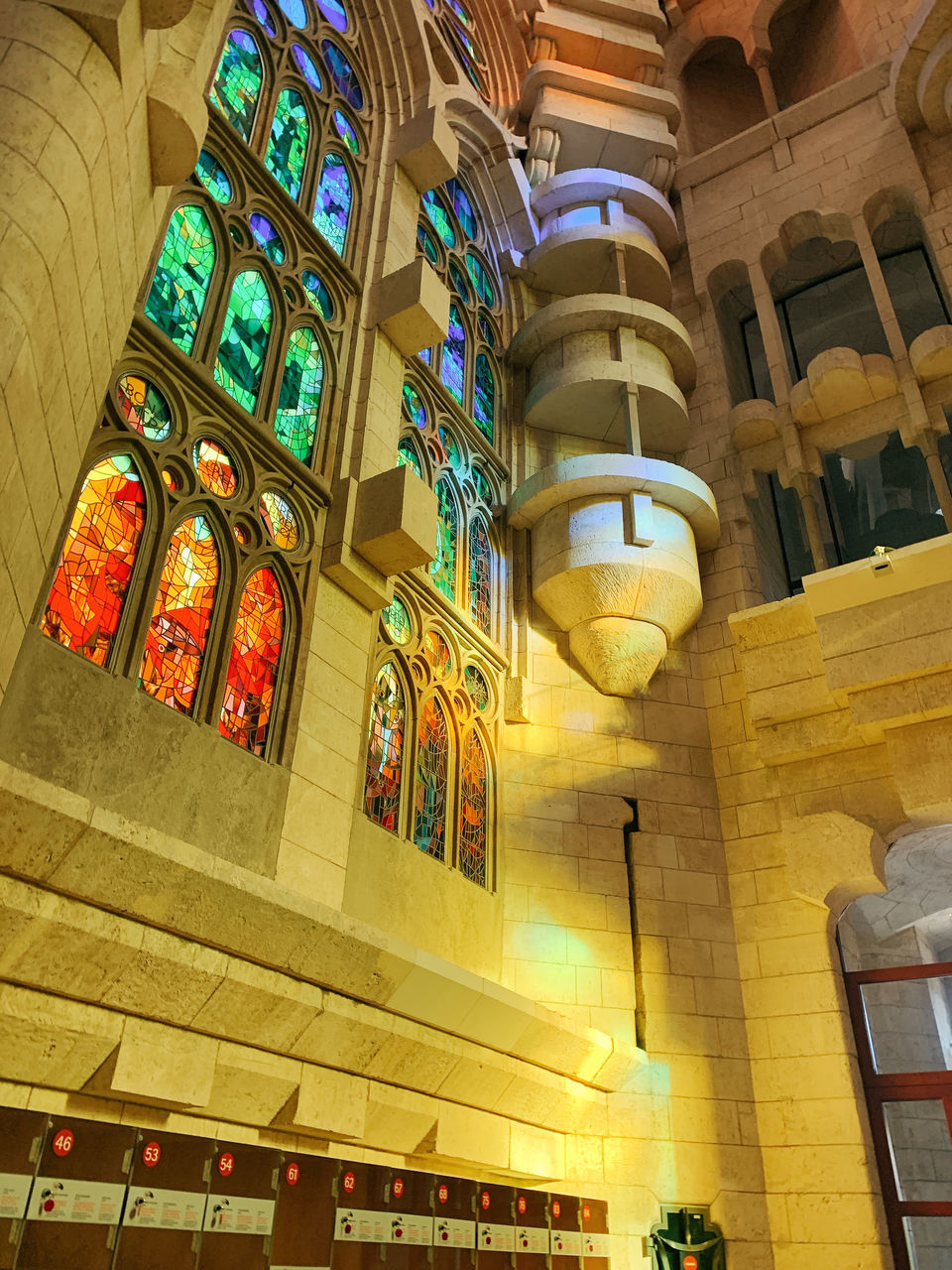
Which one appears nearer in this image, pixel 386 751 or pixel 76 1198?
pixel 76 1198

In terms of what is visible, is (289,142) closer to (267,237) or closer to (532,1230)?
(267,237)

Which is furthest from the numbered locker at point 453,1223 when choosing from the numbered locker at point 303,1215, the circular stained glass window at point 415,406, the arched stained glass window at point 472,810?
the circular stained glass window at point 415,406

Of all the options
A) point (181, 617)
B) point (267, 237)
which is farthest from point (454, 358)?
point (181, 617)

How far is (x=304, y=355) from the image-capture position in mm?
6625

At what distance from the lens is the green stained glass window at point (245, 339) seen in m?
5.77

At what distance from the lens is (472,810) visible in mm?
7258

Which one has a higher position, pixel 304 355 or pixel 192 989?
pixel 304 355

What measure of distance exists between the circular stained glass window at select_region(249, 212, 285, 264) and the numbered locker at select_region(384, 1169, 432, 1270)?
518cm

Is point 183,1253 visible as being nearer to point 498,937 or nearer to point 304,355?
point 498,937

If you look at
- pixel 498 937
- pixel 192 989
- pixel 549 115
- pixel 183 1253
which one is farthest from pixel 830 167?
pixel 183 1253

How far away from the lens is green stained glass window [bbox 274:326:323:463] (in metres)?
6.22

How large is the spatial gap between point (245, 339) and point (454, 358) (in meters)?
3.36

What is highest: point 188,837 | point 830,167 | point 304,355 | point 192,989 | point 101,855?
point 830,167

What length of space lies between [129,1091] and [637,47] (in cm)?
1254
